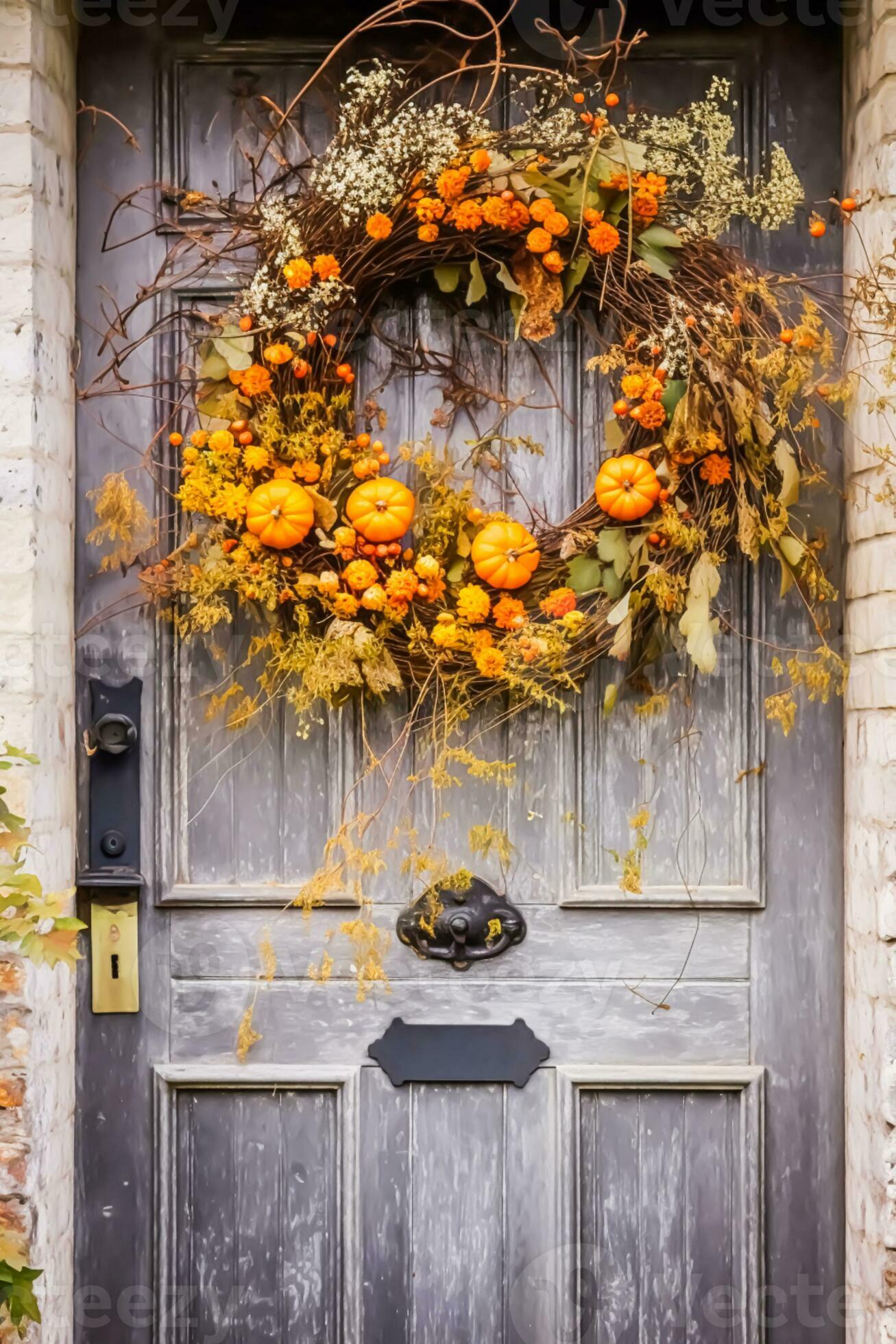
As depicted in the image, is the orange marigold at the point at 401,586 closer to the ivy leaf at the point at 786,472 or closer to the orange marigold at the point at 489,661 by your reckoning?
the orange marigold at the point at 489,661

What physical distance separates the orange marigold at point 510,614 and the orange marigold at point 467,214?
57cm

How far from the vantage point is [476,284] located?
1.65m

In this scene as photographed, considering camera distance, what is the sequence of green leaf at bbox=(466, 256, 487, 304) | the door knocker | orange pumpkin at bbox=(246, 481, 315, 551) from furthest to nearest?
the door knocker < green leaf at bbox=(466, 256, 487, 304) < orange pumpkin at bbox=(246, 481, 315, 551)

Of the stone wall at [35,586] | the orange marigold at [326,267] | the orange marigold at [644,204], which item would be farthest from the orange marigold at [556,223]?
the stone wall at [35,586]

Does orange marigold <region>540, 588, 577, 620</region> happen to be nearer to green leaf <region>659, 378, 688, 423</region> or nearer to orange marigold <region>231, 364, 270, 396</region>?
green leaf <region>659, 378, 688, 423</region>

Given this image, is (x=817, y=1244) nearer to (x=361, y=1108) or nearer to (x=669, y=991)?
(x=669, y=991)

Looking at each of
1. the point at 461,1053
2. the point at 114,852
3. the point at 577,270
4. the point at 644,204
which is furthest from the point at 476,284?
the point at 461,1053

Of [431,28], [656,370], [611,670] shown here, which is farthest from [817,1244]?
[431,28]

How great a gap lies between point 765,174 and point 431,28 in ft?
1.98

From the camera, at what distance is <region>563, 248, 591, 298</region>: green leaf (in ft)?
5.31

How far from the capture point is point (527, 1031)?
1.75m

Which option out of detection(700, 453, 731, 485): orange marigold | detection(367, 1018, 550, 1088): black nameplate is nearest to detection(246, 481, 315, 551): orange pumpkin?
detection(700, 453, 731, 485): orange marigold

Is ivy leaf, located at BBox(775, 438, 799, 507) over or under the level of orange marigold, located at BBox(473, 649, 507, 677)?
over

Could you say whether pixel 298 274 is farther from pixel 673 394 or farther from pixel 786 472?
pixel 786 472
